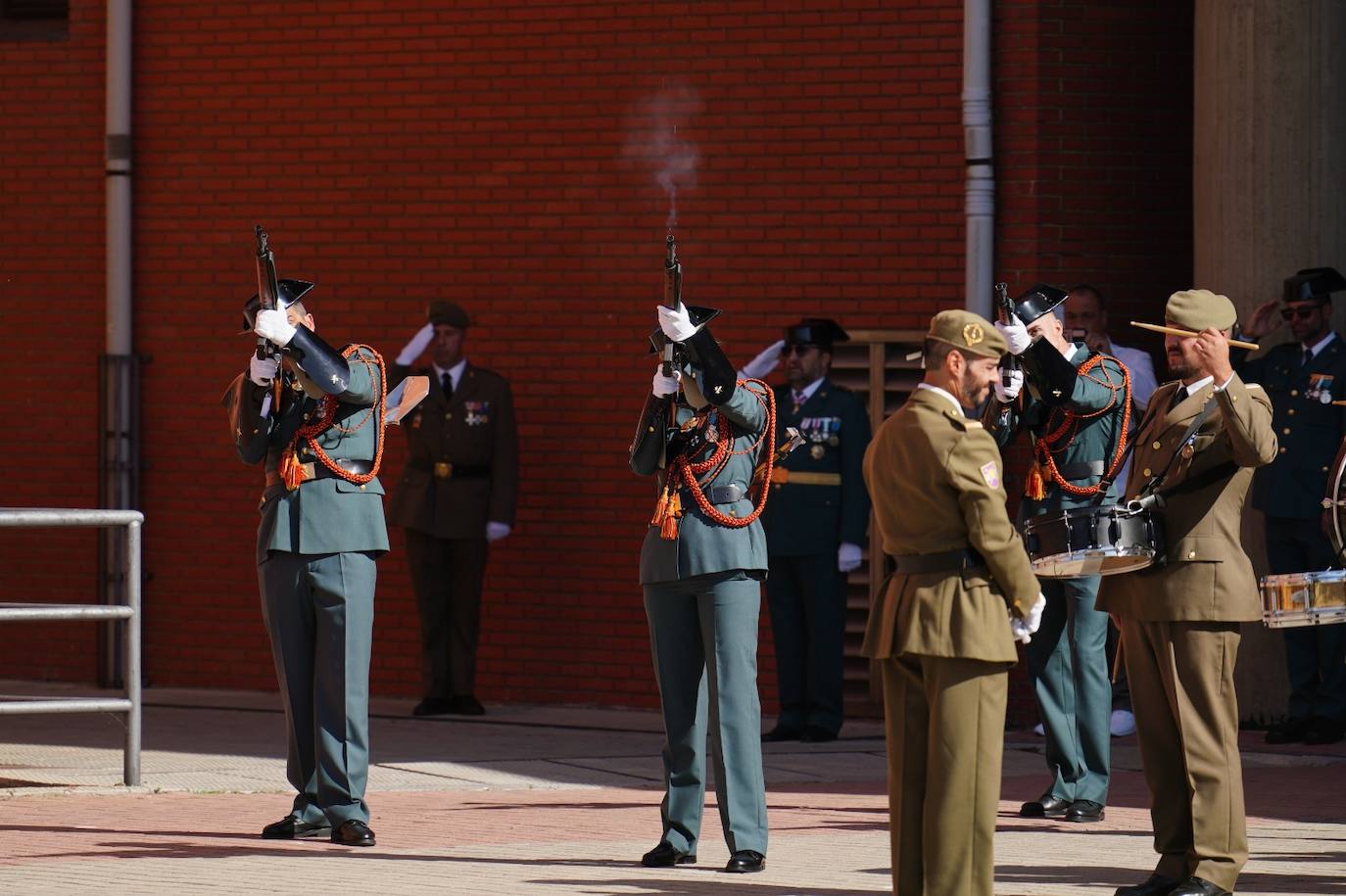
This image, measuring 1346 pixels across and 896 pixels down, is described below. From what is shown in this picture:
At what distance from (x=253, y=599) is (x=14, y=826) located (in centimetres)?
463

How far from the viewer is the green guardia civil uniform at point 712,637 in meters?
7.79

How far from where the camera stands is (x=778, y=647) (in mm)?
11633

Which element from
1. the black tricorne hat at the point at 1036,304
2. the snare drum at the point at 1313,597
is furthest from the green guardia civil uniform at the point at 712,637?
the snare drum at the point at 1313,597

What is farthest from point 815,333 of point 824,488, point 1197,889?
point 1197,889

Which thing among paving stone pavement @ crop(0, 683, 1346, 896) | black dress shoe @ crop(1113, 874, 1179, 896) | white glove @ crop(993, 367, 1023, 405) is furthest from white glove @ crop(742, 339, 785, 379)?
black dress shoe @ crop(1113, 874, 1179, 896)

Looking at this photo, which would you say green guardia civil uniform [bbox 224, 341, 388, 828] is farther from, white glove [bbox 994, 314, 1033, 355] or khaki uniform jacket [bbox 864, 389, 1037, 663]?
khaki uniform jacket [bbox 864, 389, 1037, 663]

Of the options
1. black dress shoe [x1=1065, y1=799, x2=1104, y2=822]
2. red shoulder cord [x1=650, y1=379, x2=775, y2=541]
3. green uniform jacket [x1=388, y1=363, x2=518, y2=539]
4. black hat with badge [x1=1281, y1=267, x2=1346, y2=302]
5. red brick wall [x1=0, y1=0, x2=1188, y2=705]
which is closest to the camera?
red shoulder cord [x1=650, y1=379, x2=775, y2=541]

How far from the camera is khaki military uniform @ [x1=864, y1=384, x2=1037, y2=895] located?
625cm

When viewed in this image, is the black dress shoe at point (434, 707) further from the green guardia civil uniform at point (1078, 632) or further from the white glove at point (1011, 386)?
the white glove at point (1011, 386)

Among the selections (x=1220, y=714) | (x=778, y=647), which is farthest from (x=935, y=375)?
(x=778, y=647)

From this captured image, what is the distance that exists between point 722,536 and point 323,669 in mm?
1613

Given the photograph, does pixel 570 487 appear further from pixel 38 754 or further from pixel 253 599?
pixel 38 754

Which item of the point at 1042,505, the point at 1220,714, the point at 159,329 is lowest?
the point at 1220,714

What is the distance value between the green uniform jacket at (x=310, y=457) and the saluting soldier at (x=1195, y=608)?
2.79 m
